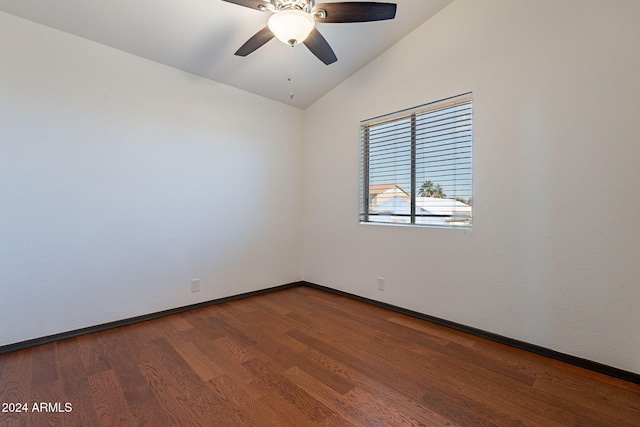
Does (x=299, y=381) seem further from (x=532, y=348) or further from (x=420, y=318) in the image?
(x=532, y=348)

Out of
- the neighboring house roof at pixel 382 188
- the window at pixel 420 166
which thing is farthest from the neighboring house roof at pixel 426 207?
the neighboring house roof at pixel 382 188

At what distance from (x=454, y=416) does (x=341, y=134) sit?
9.85ft

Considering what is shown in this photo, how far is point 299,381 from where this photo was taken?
180 cm

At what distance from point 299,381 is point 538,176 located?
2.26 meters

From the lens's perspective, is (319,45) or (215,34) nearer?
(319,45)

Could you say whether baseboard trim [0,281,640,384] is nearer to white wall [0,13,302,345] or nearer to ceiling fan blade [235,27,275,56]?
white wall [0,13,302,345]

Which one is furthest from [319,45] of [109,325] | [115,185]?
[109,325]

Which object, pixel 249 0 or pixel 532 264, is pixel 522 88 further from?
pixel 249 0

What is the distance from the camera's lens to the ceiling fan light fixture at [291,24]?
5.86 feet

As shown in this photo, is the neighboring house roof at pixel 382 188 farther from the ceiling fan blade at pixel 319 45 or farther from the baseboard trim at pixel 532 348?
the ceiling fan blade at pixel 319 45

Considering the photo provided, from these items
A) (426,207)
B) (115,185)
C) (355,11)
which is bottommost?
(426,207)

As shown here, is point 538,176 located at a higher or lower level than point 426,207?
higher

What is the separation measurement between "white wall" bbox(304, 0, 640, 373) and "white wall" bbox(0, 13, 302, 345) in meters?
1.85

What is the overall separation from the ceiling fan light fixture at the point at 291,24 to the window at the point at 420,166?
1.51 metres
